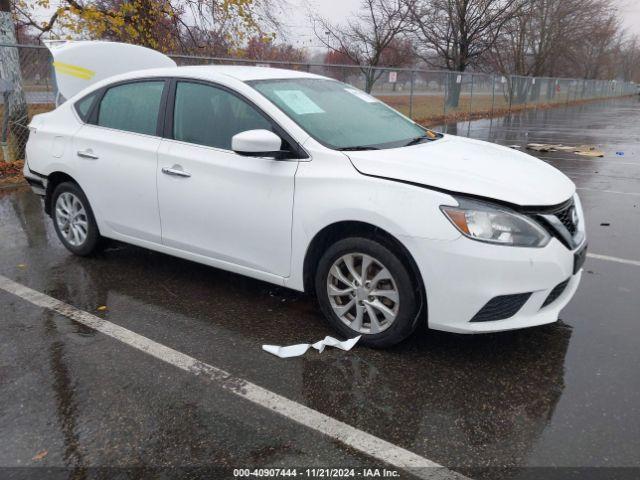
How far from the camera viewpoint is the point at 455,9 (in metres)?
26.5

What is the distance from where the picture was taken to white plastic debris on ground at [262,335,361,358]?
3328 mm

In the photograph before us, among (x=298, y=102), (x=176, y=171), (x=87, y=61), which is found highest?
(x=87, y=61)

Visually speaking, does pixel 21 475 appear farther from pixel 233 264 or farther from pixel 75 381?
pixel 233 264

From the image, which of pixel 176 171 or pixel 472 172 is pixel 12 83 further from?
pixel 472 172

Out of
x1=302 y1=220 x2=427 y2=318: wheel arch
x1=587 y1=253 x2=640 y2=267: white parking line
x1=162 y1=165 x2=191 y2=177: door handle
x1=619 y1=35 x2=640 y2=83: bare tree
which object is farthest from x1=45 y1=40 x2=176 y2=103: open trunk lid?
Answer: x1=619 y1=35 x2=640 y2=83: bare tree

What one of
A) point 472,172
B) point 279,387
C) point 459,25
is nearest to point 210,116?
point 472,172

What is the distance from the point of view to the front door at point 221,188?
357 centimetres

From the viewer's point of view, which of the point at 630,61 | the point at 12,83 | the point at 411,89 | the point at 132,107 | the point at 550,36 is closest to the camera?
the point at 132,107

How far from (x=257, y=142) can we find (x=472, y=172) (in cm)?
129

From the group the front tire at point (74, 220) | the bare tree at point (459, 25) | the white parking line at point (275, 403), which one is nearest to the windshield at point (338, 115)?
the white parking line at point (275, 403)

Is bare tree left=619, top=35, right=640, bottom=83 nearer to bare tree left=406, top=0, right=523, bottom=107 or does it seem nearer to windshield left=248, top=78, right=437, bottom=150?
bare tree left=406, top=0, right=523, bottom=107

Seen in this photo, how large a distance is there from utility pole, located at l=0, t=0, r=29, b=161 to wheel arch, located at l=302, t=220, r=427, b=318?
24.8 feet

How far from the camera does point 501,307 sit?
3.00 metres

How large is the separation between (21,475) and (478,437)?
78.7 inches
